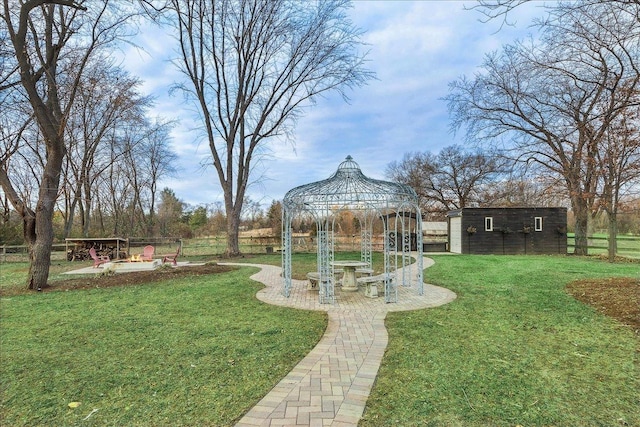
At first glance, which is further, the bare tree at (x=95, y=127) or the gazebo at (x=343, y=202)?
the bare tree at (x=95, y=127)

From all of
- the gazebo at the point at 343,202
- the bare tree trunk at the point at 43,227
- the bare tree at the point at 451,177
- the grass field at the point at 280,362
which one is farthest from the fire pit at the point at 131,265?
the bare tree at the point at 451,177

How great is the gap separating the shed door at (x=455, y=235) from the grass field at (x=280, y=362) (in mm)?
12935

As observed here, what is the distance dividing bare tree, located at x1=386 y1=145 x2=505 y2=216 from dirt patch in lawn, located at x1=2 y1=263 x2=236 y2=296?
950 inches

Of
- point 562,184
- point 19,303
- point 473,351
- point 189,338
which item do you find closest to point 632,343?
point 473,351

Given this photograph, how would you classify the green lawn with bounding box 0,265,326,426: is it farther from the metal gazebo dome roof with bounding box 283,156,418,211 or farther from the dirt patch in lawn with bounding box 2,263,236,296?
the metal gazebo dome roof with bounding box 283,156,418,211

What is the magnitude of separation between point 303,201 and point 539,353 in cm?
563

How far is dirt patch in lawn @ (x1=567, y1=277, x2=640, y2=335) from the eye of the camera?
206 inches

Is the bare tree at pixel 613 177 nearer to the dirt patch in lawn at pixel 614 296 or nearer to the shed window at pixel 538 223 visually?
the shed window at pixel 538 223

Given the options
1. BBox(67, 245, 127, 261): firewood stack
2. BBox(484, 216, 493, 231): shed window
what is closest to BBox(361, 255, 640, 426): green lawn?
BBox(484, 216, 493, 231): shed window

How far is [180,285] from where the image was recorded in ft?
29.1

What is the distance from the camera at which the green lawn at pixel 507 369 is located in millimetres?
2592

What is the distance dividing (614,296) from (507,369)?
16.1ft

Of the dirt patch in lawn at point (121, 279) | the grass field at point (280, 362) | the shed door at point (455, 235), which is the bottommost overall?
the dirt patch in lawn at point (121, 279)

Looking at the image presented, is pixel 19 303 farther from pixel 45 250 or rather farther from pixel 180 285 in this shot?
pixel 180 285
